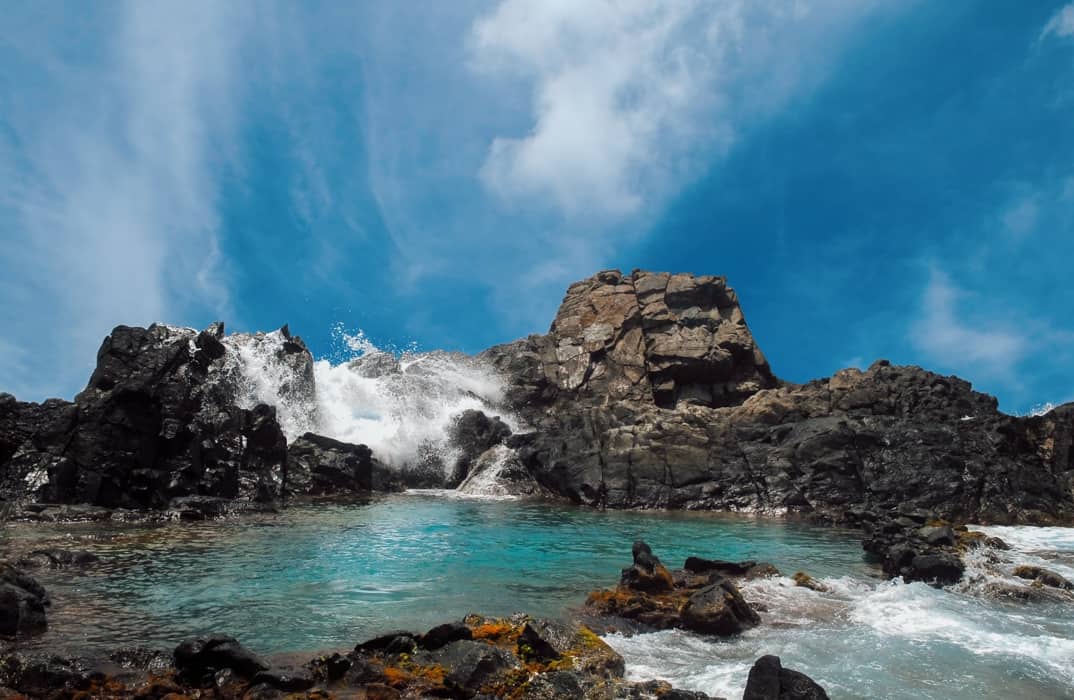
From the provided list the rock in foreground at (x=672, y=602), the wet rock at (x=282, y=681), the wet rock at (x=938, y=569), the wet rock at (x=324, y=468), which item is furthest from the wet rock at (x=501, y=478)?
the wet rock at (x=282, y=681)

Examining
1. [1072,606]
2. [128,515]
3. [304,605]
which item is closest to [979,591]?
[1072,606]

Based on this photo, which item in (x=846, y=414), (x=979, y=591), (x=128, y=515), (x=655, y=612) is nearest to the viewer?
(x=655, y=612)

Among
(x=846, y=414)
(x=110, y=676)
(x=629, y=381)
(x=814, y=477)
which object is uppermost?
(x=629, y=381)

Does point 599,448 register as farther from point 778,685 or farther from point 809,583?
point 778,685

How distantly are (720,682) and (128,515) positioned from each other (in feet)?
102

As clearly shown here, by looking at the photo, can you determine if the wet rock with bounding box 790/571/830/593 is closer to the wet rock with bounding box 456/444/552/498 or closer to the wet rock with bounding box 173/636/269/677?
the wet rock with bounding box 173/636/269/677

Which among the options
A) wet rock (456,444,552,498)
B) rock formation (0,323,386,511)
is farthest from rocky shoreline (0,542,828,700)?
wet rock (456,444,552,498)

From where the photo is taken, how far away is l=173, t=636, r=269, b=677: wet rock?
11.1 meters

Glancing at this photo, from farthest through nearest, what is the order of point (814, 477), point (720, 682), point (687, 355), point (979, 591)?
1. point (687, 355)
2. point (814, 477)
3. point (979, 591)
4. point (720, 682)

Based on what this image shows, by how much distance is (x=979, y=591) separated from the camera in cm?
1962

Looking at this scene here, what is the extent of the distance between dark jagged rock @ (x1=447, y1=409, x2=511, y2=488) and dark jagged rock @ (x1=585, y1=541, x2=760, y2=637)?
42.6 m

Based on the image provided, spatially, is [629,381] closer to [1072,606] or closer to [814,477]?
[814,477]

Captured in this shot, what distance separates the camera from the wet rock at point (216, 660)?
11133 mm

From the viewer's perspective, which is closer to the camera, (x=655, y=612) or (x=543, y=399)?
(x=655, y=612)
